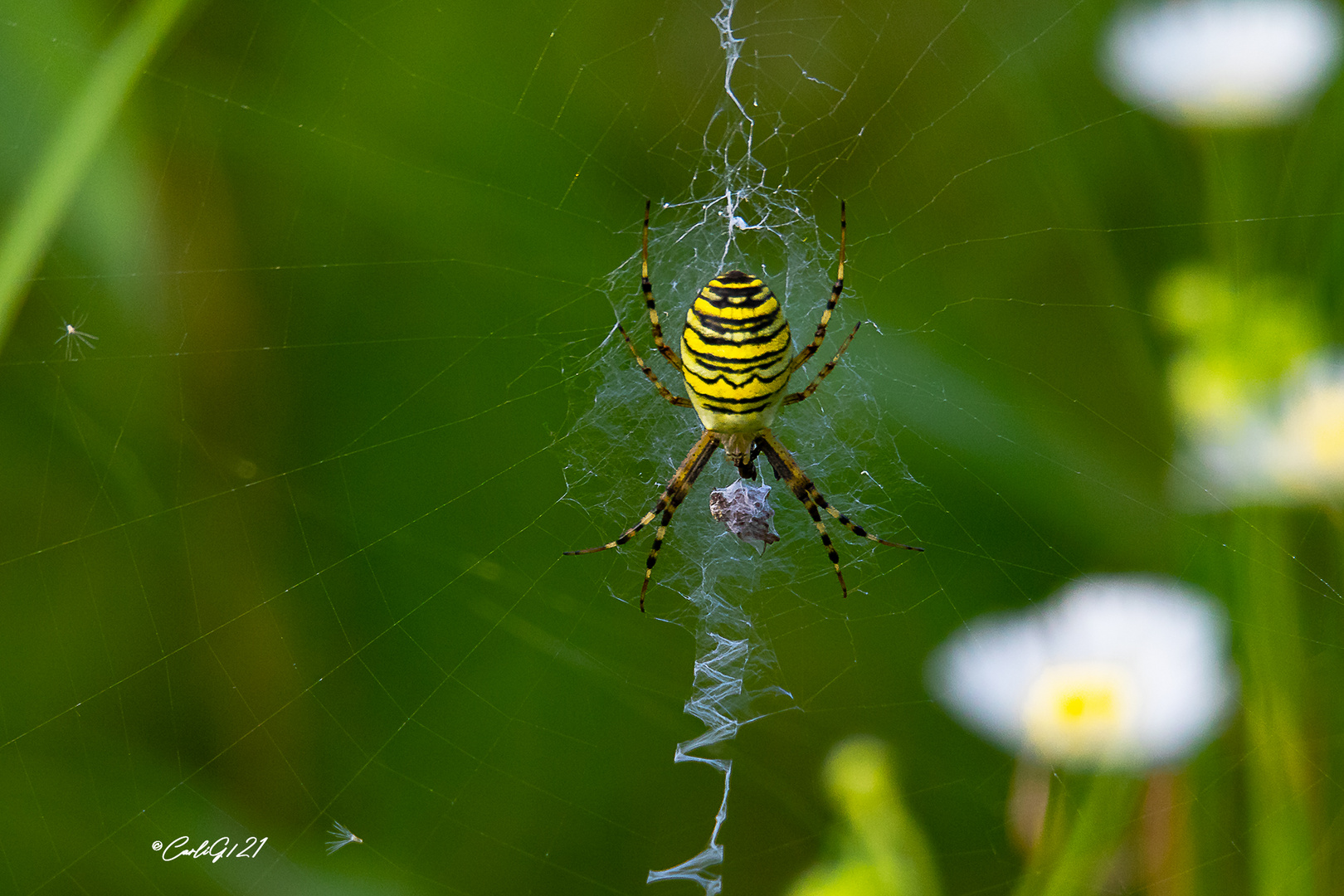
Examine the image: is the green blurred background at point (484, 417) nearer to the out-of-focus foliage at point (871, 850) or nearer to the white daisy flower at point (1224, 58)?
the white daisy flower at point (1224, 58)

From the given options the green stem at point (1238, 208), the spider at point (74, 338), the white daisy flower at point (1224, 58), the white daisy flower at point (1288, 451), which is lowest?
A: the spider at point (74, 338)

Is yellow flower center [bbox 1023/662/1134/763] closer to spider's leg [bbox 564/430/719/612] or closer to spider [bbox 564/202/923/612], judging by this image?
spider [bbox 564/202/923/612]

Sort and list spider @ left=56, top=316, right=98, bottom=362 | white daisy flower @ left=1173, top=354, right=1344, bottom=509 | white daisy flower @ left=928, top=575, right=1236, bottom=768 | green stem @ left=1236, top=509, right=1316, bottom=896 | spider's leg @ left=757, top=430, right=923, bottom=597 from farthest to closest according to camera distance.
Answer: spider's leg @ left=757, top=430, right=923, bottom=597, spider @ left=56, top=316, right=98, bottom=362, white daisy flower @ left=928, top=575, right=1236, bottom=768, white daisy flower @ left=1173, top=354, right=1344, bottom=509, green stem @ left=1236, top=509, right=1316, bottom=896

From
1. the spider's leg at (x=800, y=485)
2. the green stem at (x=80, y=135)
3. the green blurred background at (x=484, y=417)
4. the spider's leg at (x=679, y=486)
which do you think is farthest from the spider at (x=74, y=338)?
the spider's leg at (x=800, y=485)

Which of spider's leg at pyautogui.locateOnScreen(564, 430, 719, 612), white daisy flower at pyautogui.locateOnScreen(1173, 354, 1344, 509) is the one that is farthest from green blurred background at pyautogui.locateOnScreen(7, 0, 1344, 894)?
white daisy flower at pyautogui.locateOnScreen(1173, 354, 1344, 509)

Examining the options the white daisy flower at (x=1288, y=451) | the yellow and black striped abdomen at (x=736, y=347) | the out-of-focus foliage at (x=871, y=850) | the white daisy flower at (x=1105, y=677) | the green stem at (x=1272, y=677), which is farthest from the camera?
the yellow and black striped abdomen at (x=736, y=347)

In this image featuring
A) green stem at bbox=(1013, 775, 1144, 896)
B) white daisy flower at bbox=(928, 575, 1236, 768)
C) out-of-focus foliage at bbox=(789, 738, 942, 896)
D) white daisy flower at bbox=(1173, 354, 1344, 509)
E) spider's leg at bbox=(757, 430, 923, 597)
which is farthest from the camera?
spider's leg at bbox=(757, 430, 923, 597)

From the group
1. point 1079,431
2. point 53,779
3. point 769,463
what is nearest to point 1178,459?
point 1079,431

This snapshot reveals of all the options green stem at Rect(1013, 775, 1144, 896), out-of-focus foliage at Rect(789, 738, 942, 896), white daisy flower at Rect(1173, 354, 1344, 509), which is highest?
white daisy flower at Rect(1173, 354, 1344, 509)
